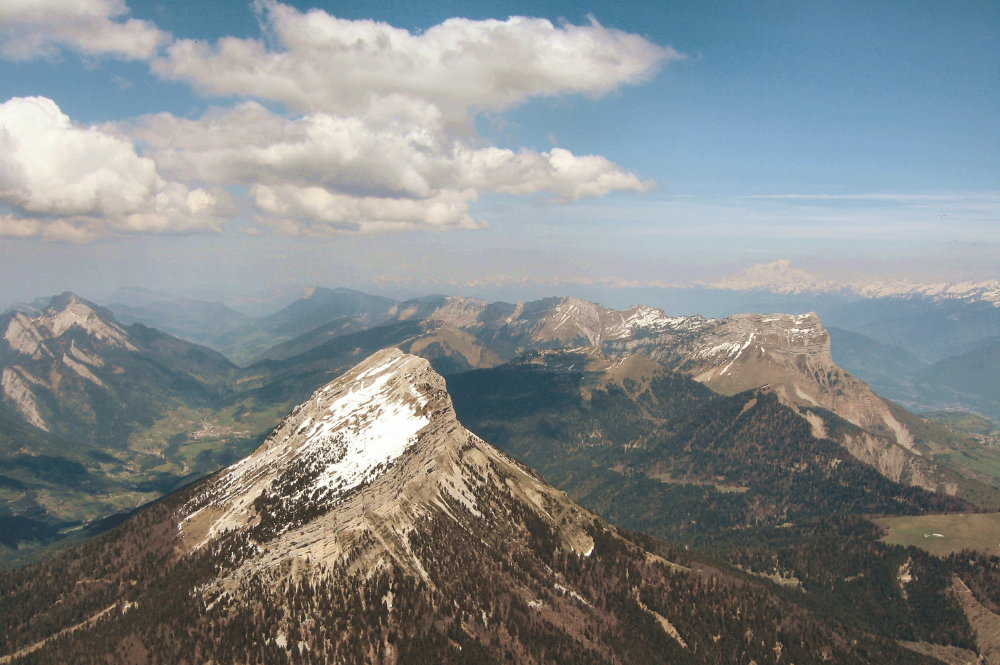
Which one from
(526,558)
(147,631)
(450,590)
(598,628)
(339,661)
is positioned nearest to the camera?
(339,661)

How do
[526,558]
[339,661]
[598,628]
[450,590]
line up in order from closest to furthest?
[339,661]
[450,590]
[598,628]
[526,558]

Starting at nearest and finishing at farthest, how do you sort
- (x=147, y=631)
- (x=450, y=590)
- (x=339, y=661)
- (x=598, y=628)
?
(x=339, y=661) → (x=147, y=631) → (x=450, y=590) → (x=598, y=628)

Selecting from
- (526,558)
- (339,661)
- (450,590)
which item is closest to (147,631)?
(339,661)

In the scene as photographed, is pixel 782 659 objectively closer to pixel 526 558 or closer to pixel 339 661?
pixel 526 558

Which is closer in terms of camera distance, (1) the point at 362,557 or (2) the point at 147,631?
(2) the point at 147,631

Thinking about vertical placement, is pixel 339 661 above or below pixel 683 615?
above

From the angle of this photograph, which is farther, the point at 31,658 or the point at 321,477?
the point at 321,477

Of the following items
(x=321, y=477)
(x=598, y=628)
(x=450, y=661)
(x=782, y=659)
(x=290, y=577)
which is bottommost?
(x=782, y=659)

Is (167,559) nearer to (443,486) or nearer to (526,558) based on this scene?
(443,486)

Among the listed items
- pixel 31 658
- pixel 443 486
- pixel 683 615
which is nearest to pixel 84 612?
pixel 31 658
